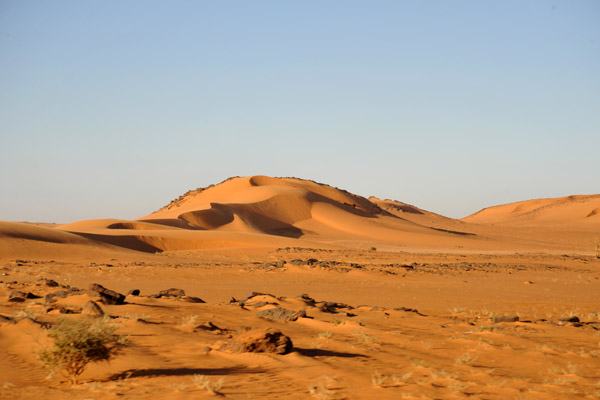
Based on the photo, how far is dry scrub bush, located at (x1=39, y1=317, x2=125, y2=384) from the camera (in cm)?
811

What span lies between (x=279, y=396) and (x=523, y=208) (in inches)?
6392

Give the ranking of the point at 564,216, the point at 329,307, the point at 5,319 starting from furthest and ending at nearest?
1. the point at 564,216
2. the point at 329,307
3. the point at 5,319

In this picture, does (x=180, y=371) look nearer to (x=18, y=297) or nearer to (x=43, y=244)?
(x=18, y=297)

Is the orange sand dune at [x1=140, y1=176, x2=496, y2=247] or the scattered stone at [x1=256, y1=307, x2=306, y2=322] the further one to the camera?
the orange sand dune at [x1=140, y1=176, x2=496, y2=247]

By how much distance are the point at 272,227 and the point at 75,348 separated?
67774mm

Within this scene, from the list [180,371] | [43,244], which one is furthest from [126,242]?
[180,371]

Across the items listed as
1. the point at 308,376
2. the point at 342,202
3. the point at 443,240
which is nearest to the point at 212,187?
the point at 342,202

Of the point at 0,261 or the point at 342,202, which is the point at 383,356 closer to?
the point at 0,261

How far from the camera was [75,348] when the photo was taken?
8.12m

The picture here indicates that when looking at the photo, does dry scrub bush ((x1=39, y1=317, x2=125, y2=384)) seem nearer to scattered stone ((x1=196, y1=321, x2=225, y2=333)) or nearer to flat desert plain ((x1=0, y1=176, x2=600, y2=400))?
flat desert plain ((x1=0, y1=176, x2=600, y2=400))

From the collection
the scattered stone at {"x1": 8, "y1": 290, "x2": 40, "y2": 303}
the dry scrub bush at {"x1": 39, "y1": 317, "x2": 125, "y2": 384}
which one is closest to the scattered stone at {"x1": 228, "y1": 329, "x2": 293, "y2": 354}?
the dry scrub bush at {"x1": 39, "y1": 317, "x2": 125, "y2": 384}

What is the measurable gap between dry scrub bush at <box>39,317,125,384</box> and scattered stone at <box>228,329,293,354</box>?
208 centimetres

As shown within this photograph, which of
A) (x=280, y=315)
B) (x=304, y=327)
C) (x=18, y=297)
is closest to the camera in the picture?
(x=304, y=327)

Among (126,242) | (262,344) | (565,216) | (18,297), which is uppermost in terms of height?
(565,216)
